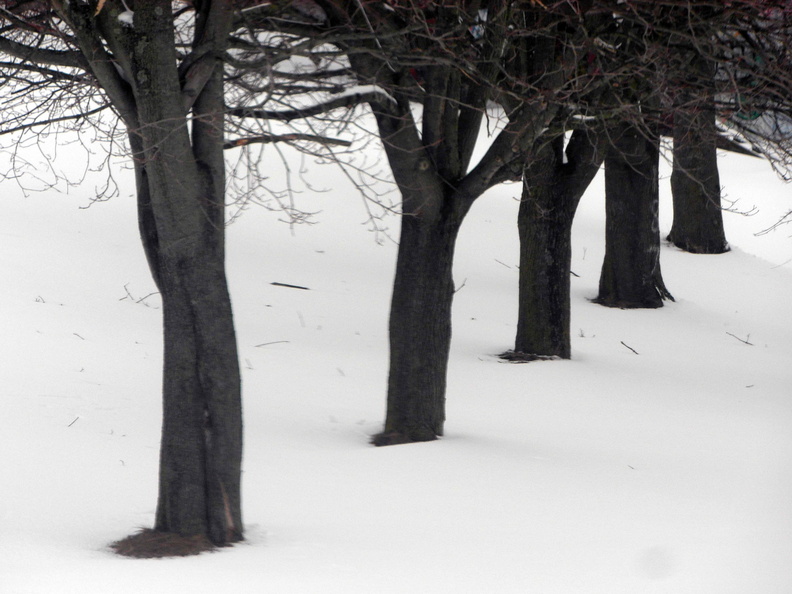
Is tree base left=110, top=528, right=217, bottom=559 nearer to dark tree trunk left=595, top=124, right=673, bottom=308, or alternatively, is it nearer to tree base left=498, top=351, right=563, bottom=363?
tree base left=498, top=351, right=563, bottom=363

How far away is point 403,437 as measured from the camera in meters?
6.43

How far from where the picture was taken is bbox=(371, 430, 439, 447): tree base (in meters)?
6.41

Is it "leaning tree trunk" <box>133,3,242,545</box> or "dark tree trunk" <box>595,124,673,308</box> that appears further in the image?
"dark tree trunk" <box>595,124,673,308</box>

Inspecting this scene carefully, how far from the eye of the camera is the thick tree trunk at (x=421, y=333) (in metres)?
6.44

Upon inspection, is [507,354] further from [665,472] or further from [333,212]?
[333,212]

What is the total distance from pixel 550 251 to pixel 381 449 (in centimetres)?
410

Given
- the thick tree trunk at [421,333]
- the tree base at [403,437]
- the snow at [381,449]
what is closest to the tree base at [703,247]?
the snow at [381,449]

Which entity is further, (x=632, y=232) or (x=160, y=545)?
(x=632, y=232)

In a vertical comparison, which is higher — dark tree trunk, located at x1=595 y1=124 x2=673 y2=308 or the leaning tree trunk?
dark tree trunk, located at x1=595 y1=124 x2=673 y2=308

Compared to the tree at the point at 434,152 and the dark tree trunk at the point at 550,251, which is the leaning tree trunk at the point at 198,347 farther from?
the dark tree trunk at the point at 550,251

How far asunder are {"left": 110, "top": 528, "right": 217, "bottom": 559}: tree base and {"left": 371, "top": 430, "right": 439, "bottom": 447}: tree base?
7.18ft

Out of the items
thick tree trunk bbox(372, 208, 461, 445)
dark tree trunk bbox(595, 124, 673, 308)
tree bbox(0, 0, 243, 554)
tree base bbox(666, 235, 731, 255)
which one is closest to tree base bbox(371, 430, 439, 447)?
thick tree trunk bbox(372, 208, 461, 445)

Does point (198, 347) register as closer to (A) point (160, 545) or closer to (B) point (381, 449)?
(A) point (160, 545)

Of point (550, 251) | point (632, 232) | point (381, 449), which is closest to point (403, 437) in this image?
point (381, 449)
